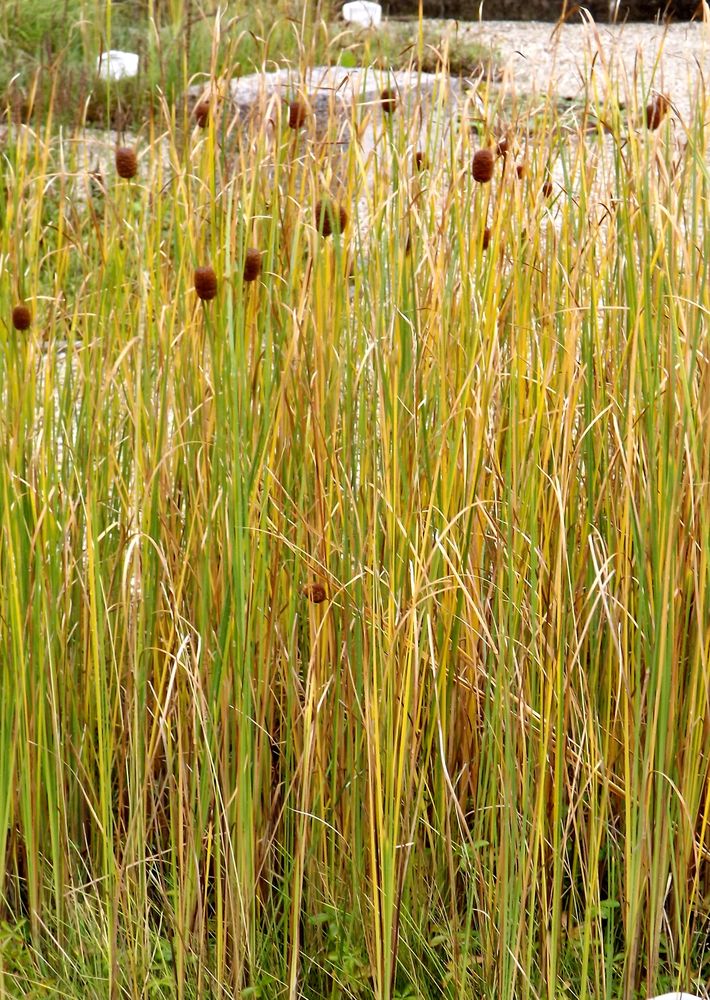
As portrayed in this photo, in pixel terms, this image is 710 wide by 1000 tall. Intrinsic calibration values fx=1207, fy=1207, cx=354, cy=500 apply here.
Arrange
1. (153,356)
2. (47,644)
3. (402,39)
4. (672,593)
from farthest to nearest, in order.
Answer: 1. (402,39)
2. (153,356)
3. (47,644)
4. (672,593)

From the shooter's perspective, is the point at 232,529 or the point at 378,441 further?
the point at 378,441

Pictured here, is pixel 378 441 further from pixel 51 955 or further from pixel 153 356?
pixel 51 955

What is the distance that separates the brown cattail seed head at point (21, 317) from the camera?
171cm

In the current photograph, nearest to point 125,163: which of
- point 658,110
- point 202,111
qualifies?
point 202,111

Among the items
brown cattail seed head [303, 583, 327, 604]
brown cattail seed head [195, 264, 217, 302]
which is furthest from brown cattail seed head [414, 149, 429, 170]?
brown cattail seed head [303, 583, 327, 604]

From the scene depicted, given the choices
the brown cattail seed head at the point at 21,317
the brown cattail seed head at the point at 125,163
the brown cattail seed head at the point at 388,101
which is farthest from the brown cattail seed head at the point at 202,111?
the brown cattail seed head at the point at 21,317

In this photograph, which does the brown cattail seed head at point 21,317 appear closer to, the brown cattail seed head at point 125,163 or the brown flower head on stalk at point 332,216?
the brown cattail seed head at point 125,163

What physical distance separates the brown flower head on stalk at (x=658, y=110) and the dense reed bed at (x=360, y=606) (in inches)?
0.6

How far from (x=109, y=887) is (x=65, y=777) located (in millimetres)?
313

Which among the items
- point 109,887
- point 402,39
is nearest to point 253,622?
point 109,887

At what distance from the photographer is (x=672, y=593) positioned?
1540 mm

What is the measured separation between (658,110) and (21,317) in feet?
3.20

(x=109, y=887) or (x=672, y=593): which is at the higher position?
(x=672, y=593)

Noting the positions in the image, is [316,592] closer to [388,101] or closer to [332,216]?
[332,216]
